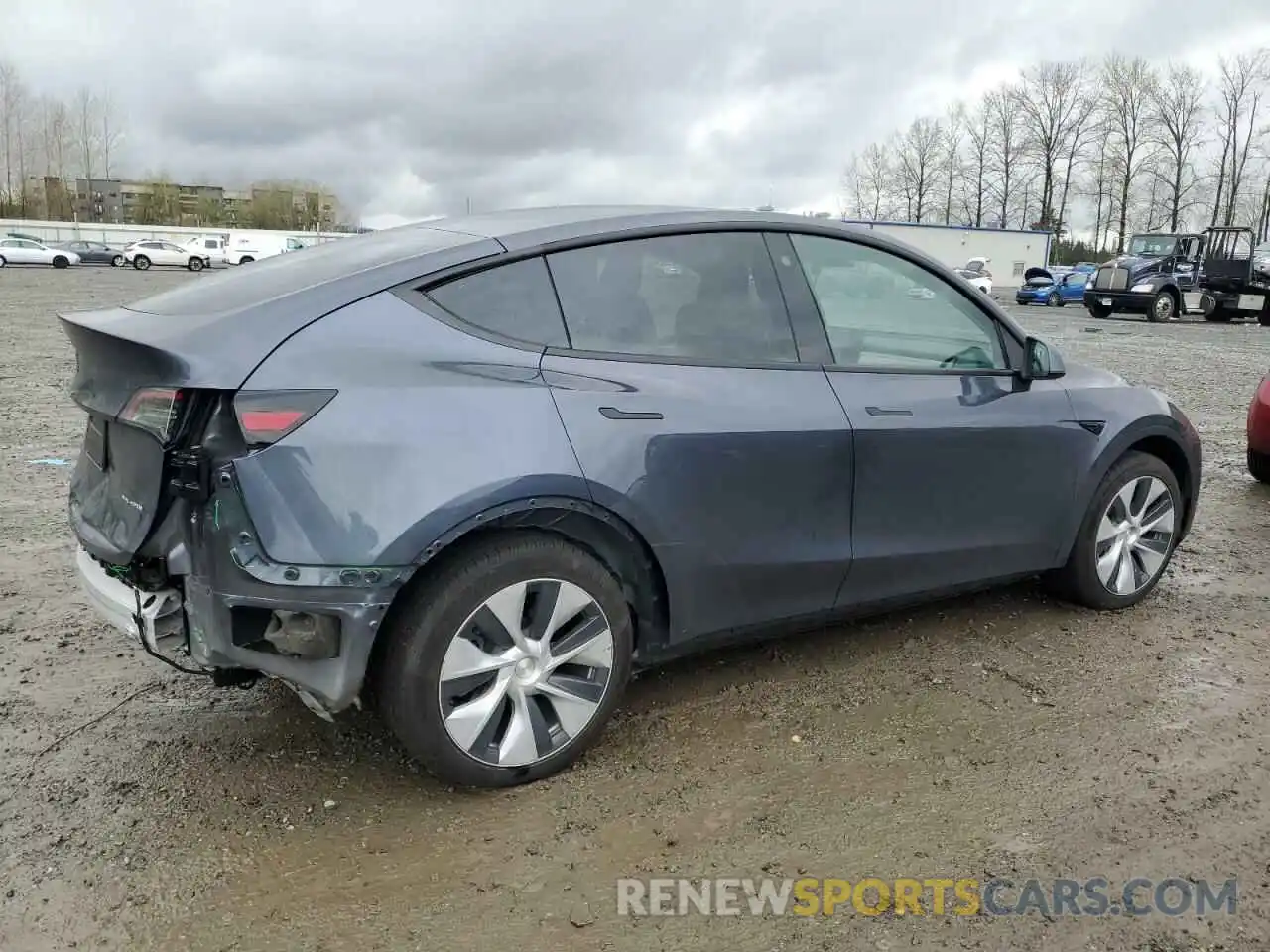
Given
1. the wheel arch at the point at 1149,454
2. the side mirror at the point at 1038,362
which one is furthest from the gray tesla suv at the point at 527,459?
the wheel arch at the point at 1149,454

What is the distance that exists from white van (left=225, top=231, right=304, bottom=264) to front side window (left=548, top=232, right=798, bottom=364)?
4840 cm

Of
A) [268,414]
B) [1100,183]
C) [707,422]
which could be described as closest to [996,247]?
[1100,183]

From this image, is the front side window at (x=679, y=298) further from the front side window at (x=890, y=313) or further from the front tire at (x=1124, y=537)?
the front tire at (x=1124, y=537)

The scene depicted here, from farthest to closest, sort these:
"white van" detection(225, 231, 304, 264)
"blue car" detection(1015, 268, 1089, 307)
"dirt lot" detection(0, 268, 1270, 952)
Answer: "white van" detection(225, 231, 304, 264) → "blue car" detection(1015, 268, 1089, 307) → "dirt lot" detection(0, 268, 1270, 952)

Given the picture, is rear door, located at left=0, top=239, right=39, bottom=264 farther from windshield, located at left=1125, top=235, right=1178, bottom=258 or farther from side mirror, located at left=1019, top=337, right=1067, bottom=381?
side mirror, located at left=1019, top=337, right=1067, bottom=381

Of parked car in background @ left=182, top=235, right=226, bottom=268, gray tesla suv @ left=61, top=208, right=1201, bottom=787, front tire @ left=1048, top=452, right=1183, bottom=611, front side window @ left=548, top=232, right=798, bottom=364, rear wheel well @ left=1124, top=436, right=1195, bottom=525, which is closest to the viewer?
gray tesla suv @ left=61, top=208, right=1201, bottom=787

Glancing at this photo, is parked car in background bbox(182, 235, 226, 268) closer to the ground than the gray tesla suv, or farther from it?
farther from it

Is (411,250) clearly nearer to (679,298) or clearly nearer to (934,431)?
(679,298)

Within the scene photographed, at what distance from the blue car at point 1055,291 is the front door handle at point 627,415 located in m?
39.0

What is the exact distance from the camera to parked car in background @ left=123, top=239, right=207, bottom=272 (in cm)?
4719

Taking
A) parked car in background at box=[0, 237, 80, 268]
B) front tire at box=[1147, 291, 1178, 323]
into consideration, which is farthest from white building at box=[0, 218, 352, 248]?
front tire at box=[1147, 291, 1178, 323]

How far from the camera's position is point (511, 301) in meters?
2.78

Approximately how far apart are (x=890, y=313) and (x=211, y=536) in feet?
7.89

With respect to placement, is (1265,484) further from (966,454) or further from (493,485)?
(493,485)
